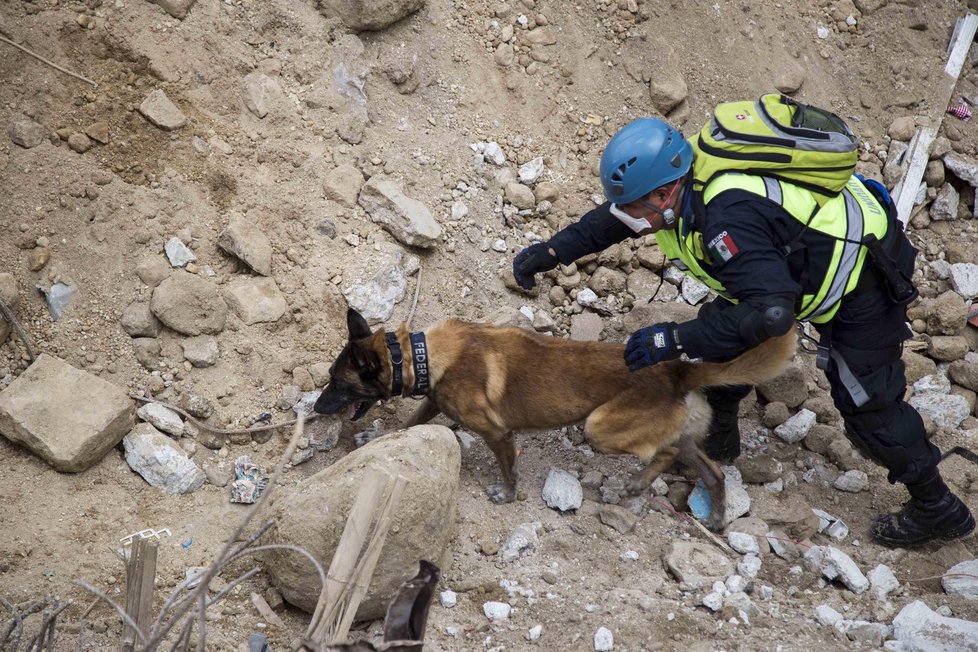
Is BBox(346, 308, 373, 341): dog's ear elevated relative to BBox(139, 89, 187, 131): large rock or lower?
lower

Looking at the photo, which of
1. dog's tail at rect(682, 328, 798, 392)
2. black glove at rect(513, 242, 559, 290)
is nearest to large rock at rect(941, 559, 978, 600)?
dog's tail at rect(682, 328, 798, 392)

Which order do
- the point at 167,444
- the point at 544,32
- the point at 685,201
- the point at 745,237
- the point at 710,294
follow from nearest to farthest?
the point at 745,237 → the point at 685,201 → the point at 167,444 → the point at 710,294 → the point at 544,32

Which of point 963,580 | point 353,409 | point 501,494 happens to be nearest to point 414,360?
point 353,409

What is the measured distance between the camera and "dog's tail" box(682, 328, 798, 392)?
4.95 meters

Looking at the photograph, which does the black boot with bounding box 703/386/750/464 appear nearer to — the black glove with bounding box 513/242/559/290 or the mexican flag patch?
the black glove with bounding box 513/242/559/290

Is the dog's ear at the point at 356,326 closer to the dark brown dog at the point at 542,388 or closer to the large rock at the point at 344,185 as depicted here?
the dark brown dog at the point at 542,388

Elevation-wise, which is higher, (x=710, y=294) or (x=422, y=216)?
(x=422, y=216)

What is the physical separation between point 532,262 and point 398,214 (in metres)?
1.23

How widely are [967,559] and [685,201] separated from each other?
318 cm

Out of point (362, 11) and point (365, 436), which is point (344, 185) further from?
point (365, 436)

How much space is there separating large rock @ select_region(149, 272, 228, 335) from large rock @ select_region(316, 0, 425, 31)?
8.37ft

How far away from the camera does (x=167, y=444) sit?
5.49 metres

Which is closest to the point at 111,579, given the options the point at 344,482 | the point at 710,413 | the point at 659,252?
the point at 344,482

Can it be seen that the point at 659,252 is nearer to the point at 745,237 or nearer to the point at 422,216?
the point at 422,216
